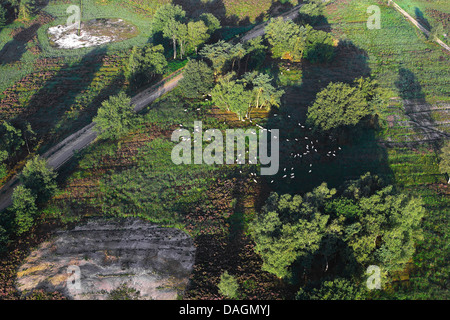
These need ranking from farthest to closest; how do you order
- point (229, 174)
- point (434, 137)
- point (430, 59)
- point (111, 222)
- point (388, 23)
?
point (388, 23) < point (430, 59) < point (434, 137) < point (229, 174) < point (111, 222)

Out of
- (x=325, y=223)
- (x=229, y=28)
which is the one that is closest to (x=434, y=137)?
(x=325, y=223)

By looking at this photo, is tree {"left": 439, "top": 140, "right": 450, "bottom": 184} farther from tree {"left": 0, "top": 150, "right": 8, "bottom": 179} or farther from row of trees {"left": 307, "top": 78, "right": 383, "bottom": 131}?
tree {"left": 0, "top": 150, "right": 8, "bottom": 179}

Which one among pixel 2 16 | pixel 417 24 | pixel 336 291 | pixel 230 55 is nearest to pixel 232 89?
pixel 230 55

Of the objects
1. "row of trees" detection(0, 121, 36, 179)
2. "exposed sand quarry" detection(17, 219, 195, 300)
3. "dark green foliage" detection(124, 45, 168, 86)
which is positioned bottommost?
"exposed sand quarry" detection(17, 219, 195, 300)

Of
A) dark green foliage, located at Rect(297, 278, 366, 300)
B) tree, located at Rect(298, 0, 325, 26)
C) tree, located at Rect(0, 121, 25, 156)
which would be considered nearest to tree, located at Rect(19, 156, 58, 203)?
tree, located at Rect(0, 121, 25, 156)

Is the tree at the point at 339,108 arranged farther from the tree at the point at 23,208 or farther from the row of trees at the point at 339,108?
the tree at the point at 23,208

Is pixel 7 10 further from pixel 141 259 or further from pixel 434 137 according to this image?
pixel 434 137
